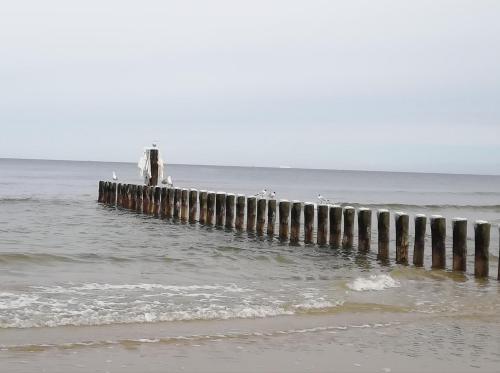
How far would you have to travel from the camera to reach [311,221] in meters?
19.2

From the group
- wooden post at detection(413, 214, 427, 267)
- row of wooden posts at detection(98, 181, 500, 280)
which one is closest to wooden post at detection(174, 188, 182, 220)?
row of wooden posts at detection(98, 181, 500, 280)

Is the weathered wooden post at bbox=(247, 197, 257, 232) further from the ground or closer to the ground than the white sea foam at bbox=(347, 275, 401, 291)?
further from the ground

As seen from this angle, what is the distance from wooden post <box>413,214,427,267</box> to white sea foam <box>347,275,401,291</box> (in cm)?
200

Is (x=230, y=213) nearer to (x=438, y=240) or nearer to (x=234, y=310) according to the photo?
(x=438, y=240)

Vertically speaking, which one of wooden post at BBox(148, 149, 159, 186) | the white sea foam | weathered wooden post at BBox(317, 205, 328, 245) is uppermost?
wooden post at BBox(148, 149, 159, 186)

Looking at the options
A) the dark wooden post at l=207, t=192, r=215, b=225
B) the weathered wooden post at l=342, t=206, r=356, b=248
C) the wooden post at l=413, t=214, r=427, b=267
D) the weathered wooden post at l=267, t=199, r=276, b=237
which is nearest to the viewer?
the wooden post at l=413, t=214, r=427, b=267

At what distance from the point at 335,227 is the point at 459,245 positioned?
13.4 ft

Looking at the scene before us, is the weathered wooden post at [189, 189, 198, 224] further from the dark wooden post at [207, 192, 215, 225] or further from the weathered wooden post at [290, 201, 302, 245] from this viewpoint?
the weathered wooden post at [290, 201, 302, 245]

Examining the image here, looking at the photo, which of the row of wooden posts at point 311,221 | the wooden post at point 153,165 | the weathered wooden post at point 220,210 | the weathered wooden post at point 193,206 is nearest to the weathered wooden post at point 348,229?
the row of wooden posts at point 311,221

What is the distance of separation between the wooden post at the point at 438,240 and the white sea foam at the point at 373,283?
1855 millimetres

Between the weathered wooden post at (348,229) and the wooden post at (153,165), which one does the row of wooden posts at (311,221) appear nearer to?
the weathered wooden post at (348,229)

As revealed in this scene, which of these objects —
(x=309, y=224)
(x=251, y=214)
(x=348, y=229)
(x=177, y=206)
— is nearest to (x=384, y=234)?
(x=348, y=229)

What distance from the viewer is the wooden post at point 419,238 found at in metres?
15.5

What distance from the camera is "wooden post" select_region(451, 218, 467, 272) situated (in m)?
14.7
